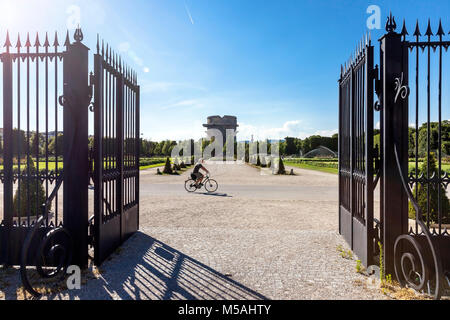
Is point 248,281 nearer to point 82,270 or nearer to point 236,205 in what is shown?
point 82,270

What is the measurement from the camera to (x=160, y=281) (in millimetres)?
3779

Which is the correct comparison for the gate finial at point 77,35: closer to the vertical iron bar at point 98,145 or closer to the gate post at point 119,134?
the vertical iron bar at point 98,145

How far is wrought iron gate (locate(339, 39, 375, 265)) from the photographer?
402 centimetres

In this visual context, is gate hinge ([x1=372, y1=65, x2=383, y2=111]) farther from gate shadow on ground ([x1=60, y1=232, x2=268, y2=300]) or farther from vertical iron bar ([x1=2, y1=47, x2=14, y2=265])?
vertical iron bar ([x1=2, y1=47, x2=14, y2=265])

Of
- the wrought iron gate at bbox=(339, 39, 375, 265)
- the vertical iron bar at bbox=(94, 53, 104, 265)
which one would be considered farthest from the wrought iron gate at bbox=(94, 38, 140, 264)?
the wrought iron gate at bbox=(339, 39, 375, 265)

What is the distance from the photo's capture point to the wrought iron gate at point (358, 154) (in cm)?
402

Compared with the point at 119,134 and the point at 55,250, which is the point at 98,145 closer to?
the point at 119,134

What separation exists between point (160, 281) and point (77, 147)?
85.7 inches

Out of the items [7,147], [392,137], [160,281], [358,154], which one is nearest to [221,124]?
[358,154]

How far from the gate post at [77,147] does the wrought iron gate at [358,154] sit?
13.0ft

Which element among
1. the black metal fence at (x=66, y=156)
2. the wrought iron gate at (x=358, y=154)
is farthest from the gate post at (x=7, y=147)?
the wrought iron gate at (x=358, y=154)

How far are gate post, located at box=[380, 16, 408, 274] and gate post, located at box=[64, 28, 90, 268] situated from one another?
4.06m
